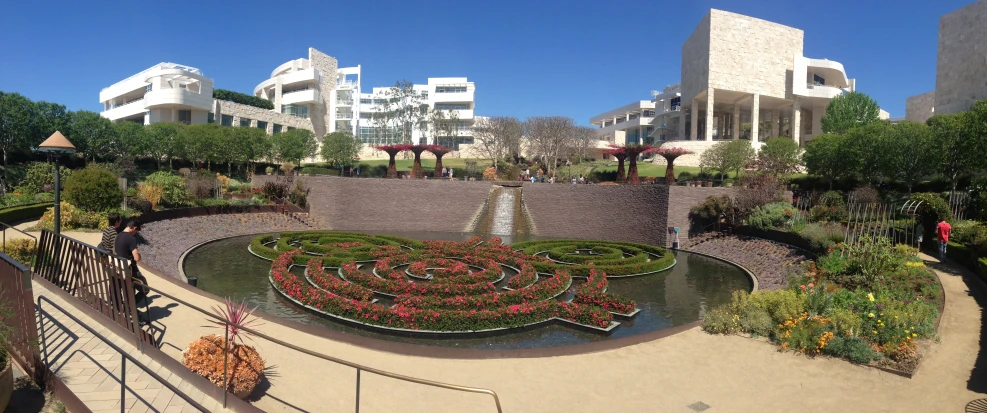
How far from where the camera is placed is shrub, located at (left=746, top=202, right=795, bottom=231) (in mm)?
24141

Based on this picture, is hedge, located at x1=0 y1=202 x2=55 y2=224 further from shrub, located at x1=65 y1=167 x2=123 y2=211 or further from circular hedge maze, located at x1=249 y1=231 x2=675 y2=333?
circular hedge maze, located at x1=249 y1=231 x2=675 y2=333

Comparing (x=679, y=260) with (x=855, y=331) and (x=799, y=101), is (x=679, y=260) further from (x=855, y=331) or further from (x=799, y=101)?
(x=799, y=101)

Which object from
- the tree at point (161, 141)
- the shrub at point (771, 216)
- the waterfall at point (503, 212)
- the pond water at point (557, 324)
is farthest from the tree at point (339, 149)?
the shrub at point (771, 216)

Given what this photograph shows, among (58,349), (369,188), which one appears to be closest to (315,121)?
(369,188)

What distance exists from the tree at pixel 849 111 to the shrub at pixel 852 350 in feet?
164

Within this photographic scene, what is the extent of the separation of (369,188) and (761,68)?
140 feet

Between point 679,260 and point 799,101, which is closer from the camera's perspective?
point 679,260

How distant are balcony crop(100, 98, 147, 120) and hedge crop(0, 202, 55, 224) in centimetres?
3757

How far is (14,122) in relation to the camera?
112 feet

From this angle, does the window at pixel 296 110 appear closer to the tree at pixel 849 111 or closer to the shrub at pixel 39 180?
the shrub at pixel 39 180

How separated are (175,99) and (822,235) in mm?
55699

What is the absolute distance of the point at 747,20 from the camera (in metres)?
53.0

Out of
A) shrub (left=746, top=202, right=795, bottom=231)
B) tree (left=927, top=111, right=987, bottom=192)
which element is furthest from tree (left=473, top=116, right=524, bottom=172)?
tree (left=927, top=111, right=987, bottom=192)

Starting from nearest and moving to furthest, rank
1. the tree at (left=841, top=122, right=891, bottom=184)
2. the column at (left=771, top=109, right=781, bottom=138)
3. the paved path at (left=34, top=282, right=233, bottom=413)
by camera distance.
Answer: the paved path at (left=34, top=282, right=233, bottom=413)
the tree at (left=841, top=122, right=891, bottom=184)
the column at (left=771, top=109, right=781, bottom=138)
